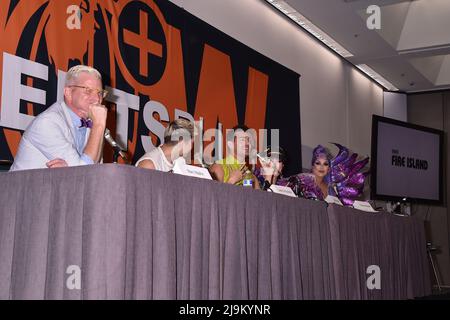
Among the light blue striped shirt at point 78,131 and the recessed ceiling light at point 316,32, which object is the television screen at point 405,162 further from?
the light blue striped shirt at point 78,131

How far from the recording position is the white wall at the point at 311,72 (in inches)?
204

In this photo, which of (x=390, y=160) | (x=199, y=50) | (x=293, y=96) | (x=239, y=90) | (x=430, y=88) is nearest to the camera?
(x=199, y=50)

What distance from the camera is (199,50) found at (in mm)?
4539

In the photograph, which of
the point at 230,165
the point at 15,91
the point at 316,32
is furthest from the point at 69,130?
the point at 316,32

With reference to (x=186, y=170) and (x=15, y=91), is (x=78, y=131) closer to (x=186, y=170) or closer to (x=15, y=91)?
(x=186, y=170)

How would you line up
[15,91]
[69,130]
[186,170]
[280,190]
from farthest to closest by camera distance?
[15,91] < [280,190] < [69,130] < [186,170]

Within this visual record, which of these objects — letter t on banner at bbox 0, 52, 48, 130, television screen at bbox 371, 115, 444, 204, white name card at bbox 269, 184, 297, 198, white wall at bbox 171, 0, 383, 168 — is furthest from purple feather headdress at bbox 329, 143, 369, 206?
television screen at bbox 371, 115, 444, 204

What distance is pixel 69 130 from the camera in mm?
2248

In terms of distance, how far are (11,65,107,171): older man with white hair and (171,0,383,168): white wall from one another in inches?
89.2

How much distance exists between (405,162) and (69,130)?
5.72 metres


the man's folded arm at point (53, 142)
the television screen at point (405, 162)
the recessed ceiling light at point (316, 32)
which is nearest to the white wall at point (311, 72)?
the recessed ceiling light at point (316, 32)

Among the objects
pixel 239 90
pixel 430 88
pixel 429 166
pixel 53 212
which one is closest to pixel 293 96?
pixel 239 90
